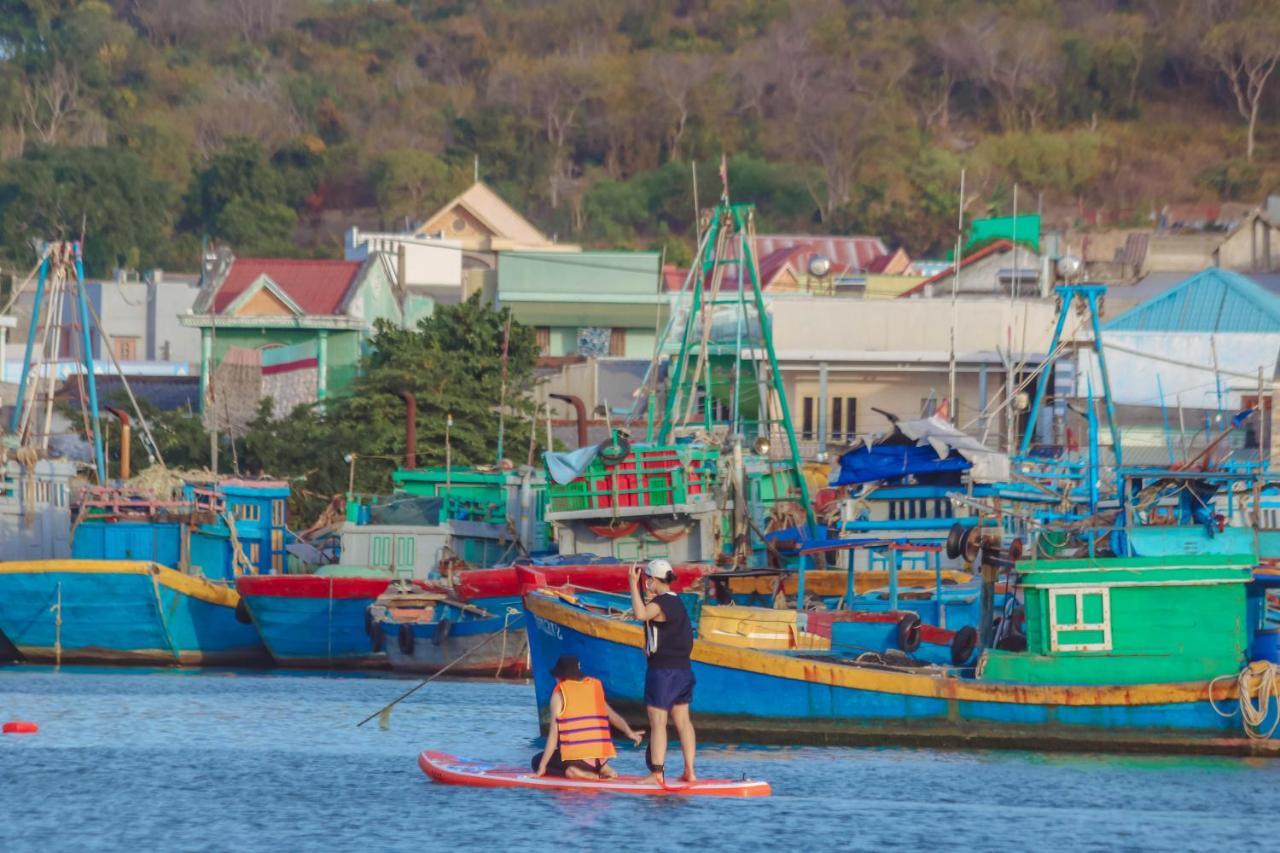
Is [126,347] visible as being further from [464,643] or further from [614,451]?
[464,643]

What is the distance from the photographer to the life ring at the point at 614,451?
1398 inches

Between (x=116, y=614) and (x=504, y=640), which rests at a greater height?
(x=116, y=614)

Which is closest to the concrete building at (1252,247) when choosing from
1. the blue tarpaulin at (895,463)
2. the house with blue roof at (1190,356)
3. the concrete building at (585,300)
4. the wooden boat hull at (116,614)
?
the house with blue roof at (1190,356)

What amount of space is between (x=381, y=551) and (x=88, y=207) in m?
59.3

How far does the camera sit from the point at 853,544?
1019 inches

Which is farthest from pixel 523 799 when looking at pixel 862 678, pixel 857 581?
pixel 857 581

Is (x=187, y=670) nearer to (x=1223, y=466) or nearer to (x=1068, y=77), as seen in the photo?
(x=1223, y=466)

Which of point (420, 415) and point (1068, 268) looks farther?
point (420, 415)

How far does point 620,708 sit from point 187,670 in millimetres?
14205

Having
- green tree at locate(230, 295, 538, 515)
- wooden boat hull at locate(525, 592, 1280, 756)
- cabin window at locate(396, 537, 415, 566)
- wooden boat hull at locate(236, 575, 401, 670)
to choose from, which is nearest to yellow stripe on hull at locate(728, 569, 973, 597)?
wooden boat hull at locate(236, 575, 401, 670)

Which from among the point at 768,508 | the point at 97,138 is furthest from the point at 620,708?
the point at 97,138

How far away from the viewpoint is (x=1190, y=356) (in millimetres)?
48094

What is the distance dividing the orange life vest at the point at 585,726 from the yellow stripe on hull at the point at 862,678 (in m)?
3.49

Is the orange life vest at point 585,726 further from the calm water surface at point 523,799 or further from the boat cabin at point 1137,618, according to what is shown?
the boat cabin at point 1137,618
